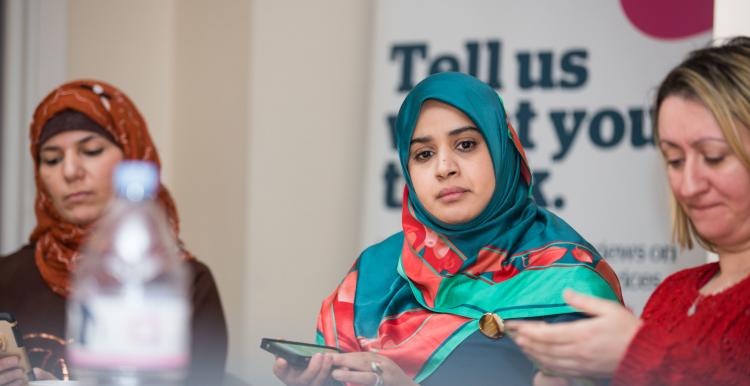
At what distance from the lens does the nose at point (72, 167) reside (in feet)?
7.93

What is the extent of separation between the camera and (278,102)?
11.3 ft

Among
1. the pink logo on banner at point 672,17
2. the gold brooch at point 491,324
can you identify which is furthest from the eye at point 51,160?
the pink logo on banner at point 672,17

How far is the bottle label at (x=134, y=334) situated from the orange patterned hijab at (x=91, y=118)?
4.69 ft

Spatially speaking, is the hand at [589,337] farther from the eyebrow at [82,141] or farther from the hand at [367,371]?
the eyebrow at [82,141]

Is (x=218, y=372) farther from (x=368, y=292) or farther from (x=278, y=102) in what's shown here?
(x=278, y=102)

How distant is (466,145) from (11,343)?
92cm

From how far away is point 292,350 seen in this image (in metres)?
1.59

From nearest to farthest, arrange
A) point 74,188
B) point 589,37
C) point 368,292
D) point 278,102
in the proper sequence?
point 368,292
point 74,188
point 589,37
point 278,102

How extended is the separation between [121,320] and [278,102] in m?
2.35

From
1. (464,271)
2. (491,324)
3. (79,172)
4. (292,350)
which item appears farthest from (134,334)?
(79,172)

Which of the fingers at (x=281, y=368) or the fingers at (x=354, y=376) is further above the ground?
the fingers at (x=354, y=376)

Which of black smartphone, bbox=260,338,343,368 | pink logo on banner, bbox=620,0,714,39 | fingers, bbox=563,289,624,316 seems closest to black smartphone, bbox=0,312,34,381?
black smartphone, bbox=260,338,343,368

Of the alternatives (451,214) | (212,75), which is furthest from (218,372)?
(212,75)

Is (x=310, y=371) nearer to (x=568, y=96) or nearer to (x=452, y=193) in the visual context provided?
(x=452, y=193)
